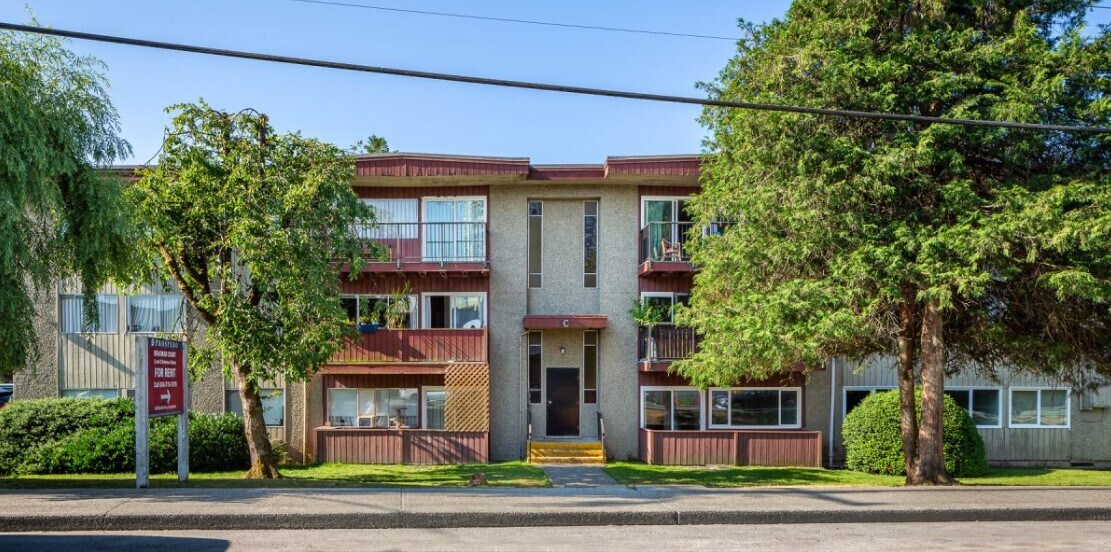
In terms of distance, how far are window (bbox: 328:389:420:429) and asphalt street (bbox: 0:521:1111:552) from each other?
41.4 feet

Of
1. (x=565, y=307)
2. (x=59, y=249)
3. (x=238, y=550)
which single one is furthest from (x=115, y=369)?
(x=238, y=550)

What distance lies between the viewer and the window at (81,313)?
2138 cm

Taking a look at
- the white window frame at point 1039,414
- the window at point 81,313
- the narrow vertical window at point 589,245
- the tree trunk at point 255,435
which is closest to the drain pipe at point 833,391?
the white window frame at point 1039,414

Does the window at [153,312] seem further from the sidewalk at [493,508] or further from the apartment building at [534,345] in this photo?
the sidewalk at [493,508]

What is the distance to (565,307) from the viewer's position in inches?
873

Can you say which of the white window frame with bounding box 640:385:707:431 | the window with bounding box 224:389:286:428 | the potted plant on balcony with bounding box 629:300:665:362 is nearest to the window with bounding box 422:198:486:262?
the potted plant on balcony with bounding box 629:300:665:362

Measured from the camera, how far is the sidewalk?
31.2ft

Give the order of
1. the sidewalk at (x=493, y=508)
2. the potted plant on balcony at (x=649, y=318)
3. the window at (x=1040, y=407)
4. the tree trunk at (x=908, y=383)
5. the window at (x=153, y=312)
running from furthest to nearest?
the window at (x=1040, y=407) → the window at (x=153, y=312) → the potted plant on balcony at (x=649, y=318) → the tree trunk at (x=908, y=383) → the sidewalk at (x=493, y=508)

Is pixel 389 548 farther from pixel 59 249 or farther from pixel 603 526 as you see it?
Result: pixel 59 249

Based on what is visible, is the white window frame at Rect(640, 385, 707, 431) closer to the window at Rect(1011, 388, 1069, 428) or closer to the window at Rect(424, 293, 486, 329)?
the window at Rect(424, 293, 486, 329)

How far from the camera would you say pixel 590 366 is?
2230 centimetres

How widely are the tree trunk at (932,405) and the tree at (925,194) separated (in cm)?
3

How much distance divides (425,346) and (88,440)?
8143mm

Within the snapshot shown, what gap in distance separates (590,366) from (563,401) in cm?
124
